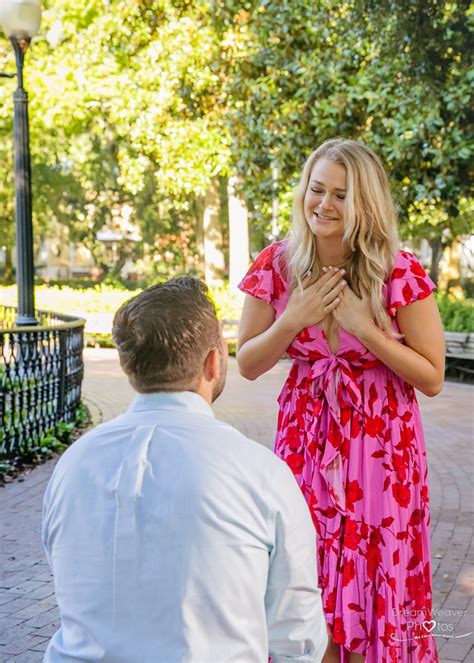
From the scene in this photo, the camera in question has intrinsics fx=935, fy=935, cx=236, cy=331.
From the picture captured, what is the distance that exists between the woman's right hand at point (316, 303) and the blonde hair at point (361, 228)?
7cm

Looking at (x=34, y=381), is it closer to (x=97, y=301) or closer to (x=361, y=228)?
(x=361, y=228)

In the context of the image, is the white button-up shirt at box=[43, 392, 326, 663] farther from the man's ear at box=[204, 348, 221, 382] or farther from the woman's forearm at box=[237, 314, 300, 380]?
the woman's forearm at box=[237, 314, 300, 380]

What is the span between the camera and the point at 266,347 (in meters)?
2.89

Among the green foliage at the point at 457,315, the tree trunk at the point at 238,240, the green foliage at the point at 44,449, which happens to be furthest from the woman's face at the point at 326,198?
the tree trunk at the point at 238,240

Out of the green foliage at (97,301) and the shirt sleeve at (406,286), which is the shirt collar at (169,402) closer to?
the shirt sleeve at (406,286)

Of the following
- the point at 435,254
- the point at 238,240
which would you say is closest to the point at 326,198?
the point at 238,240

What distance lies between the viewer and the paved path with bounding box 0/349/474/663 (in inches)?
163

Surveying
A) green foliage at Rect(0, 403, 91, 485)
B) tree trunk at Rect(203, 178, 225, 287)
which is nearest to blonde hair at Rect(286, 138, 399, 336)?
green foliage at Rect(0, 403, 91, 485)

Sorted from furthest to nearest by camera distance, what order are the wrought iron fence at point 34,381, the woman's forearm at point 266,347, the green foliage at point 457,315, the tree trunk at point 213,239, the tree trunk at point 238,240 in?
the tree trunk at point 213,239
the tree trunk at point 238,240
the green foliage at point 457,315
the wrought iron fence at point 34,381
the woman's forearm at point 266,347

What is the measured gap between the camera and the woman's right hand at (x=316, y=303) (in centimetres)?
281

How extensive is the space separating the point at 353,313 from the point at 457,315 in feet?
37.8

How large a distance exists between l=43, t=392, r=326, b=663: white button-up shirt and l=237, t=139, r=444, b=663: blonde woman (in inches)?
45.4

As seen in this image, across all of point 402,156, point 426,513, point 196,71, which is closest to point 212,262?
point 196,71

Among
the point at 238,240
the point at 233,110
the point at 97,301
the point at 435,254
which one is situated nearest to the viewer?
the point at 233,110
